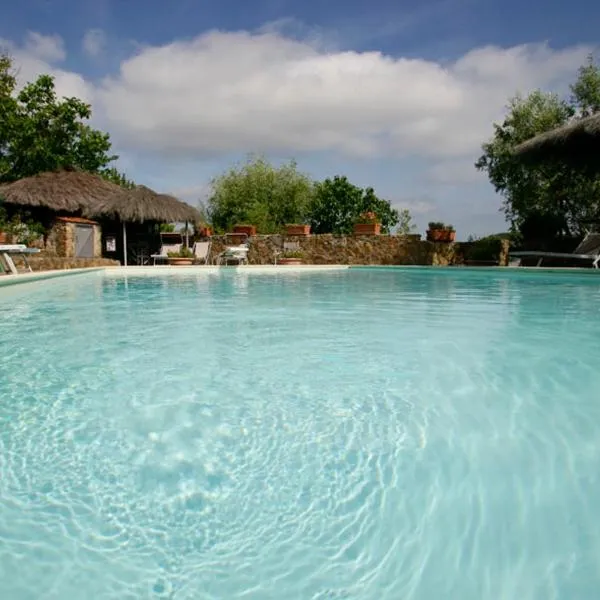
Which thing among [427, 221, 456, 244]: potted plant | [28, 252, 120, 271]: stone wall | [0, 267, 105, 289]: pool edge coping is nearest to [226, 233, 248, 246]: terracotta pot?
[28, 252, 120, 271]: stone wall

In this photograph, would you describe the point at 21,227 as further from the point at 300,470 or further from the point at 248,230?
the point at 300,470

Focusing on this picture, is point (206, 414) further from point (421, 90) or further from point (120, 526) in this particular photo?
point (421, 90)

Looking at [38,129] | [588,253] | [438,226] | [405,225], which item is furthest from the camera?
[405,225]

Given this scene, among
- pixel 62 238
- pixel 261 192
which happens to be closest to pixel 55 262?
pixel 62 238

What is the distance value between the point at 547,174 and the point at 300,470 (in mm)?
17707

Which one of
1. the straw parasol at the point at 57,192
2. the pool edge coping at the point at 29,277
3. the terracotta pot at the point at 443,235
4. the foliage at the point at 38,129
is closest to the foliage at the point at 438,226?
the terracotta pot at the point at 443,235

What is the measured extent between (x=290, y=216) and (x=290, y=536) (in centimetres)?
2638

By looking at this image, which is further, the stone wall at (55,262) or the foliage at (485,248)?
the foliage at (485,248)

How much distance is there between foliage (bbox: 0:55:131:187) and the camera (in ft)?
61.7

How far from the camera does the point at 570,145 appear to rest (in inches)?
428

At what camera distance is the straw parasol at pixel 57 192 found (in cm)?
1722

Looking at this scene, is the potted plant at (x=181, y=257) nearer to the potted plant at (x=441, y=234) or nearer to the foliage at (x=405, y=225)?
the potted plant at (x=441, y=234)

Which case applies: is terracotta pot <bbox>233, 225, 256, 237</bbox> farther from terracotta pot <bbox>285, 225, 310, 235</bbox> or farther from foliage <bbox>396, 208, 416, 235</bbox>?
foliage <bbox>396, 208, 416, 235</bbox>

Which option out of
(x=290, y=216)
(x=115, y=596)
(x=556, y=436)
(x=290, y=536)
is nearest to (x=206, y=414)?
(x=290, y=536)
